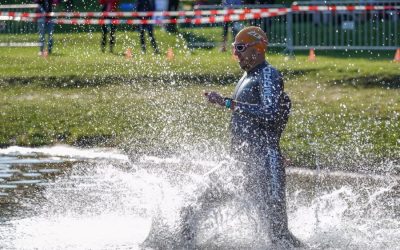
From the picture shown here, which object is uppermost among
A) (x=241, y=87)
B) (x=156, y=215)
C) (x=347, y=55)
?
(x=241, y=87)

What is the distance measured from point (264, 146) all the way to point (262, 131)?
0.12 meters

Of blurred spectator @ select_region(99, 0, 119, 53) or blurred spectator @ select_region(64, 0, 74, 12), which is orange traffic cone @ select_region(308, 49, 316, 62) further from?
blurred spectator @ select_region(64, 0, 74, 12)

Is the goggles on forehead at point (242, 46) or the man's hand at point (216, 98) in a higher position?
the goggles on forehead at point (242, 46)

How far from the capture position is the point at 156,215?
33.2ft

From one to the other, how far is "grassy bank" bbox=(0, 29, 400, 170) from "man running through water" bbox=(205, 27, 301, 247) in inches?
203

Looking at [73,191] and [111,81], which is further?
[111,81]

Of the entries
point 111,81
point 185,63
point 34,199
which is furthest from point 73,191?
point 185,63

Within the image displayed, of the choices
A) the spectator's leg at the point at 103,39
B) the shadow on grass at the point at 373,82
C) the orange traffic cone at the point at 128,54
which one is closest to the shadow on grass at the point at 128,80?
the shadow on grass at the point at 373,82

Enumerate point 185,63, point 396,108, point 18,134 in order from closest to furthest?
point 18,134 < point 396,108 < point 185,63

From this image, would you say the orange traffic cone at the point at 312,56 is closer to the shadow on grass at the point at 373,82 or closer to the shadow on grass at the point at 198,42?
the shadow on grass at the point at 198,42

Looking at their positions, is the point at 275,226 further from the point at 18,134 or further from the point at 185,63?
the point at 185,63

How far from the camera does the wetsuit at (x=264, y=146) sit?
973 cm

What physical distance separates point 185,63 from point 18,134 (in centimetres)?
843

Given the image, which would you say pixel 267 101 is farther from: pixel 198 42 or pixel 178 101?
pixel 198 42
